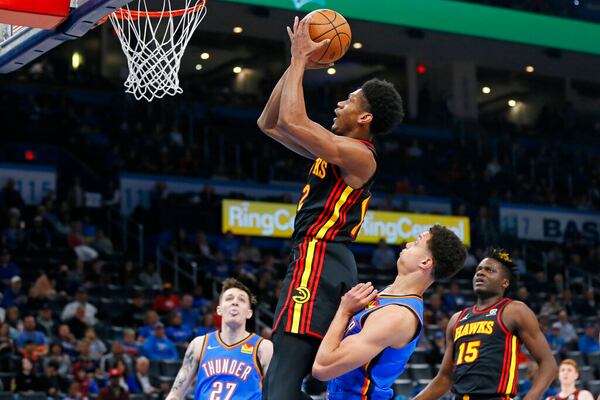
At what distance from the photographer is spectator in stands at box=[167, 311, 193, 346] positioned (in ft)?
52.3

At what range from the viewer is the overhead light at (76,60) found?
26469 mm

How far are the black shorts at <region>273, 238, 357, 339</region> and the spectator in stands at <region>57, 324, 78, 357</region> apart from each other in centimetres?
968

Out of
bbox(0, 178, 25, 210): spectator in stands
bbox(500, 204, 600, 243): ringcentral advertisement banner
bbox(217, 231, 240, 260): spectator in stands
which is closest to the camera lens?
bbox(0, 178, 25, 210): spectator in stands

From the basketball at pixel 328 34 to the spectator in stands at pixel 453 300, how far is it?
601 inches

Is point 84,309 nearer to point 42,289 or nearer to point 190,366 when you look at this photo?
point 42,289

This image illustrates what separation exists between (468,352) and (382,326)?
8.23ft

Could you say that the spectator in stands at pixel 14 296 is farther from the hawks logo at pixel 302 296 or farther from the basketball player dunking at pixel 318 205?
the hawks logo at pixel 302 296

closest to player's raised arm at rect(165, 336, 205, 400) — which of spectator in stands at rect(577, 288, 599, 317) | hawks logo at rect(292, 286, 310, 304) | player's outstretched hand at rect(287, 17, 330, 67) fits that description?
hawks logo at rect(292, 286, 310, 304)

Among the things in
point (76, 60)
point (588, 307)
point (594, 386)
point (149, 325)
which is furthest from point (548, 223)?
point (149, 325)

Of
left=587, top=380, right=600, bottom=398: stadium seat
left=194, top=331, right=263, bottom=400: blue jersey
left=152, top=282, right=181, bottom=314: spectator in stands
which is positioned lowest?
left=587, top=380, right=600, bottom=398: stadium seat

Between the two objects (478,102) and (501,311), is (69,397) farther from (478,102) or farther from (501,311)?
(478,102)

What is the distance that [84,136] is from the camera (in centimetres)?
2245

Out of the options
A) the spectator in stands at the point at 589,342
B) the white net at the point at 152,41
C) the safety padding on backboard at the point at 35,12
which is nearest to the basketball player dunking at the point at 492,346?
the white net at the point at 152,41

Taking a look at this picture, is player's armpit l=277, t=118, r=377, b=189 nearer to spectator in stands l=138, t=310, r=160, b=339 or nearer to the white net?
the white net
